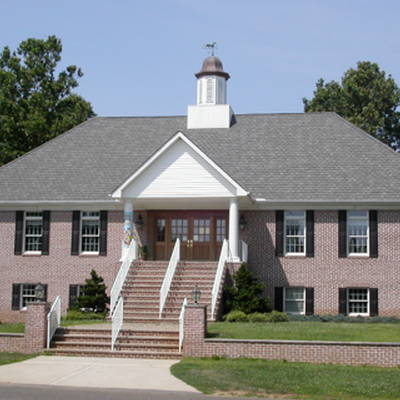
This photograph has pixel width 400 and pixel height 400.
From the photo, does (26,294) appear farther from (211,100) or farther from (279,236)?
(211,100)

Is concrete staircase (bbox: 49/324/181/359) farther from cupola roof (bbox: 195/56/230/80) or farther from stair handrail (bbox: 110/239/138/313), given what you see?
cupola roof (bbox: 195/56/230/80)

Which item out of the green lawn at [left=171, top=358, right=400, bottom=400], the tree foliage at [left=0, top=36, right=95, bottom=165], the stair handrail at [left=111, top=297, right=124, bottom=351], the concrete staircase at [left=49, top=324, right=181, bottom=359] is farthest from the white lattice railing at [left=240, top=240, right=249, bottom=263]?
the tree foliage at [left=0, top=36, right=95, bottom=165]

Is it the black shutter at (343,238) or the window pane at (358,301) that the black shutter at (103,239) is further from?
the window pane at (358,301)

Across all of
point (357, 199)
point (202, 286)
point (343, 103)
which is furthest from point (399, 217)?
point (343, 103)

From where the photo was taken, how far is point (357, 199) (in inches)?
995

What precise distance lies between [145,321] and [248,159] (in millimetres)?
10237

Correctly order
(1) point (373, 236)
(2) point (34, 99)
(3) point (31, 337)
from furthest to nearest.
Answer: (2) point (34, 99), (1) point (373, 236), (3) point (31, 337)

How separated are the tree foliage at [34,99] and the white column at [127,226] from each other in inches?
752

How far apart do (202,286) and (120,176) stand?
7592mm

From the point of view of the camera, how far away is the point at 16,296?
88.7 ft

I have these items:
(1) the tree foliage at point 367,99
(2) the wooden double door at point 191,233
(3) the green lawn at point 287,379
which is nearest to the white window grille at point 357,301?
(2) the wooden double door at point 191,233

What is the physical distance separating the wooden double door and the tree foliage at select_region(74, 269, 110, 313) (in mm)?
3639

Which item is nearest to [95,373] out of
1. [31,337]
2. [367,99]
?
[31,337]

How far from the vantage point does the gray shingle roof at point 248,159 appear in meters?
26.2
